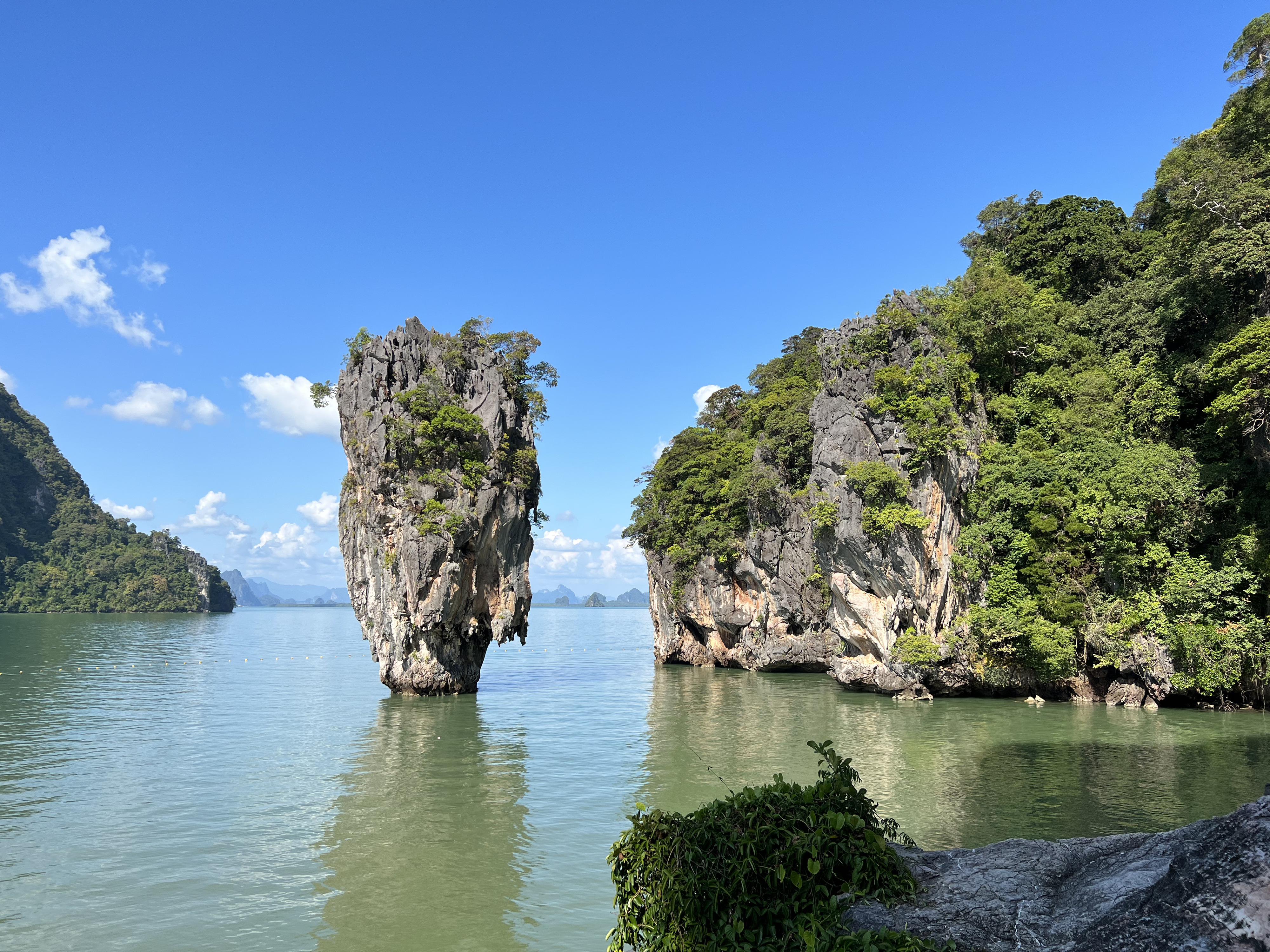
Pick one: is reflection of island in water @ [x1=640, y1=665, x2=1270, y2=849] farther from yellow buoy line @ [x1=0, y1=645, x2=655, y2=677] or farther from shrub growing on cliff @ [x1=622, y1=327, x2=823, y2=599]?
yellow buoy line @ [x1=0, y1=645, x2=655, y2=677]

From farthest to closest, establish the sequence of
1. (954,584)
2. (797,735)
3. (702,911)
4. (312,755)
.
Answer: (954,584), (797,735), (312,755), (702,911)

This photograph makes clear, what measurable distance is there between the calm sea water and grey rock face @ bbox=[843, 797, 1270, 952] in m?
6.07

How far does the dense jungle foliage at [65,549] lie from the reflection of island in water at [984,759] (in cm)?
10193

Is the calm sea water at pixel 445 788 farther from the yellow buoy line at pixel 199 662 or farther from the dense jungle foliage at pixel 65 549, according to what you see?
the dense jungle foliage at pixel 65 549

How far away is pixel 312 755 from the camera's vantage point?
19.2m

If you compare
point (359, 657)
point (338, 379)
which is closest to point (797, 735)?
point (338, 379)

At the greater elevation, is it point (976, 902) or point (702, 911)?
point (976, 902)

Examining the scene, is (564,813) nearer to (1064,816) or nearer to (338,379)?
(1064,816)

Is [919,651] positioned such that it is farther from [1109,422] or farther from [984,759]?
[1109,422]

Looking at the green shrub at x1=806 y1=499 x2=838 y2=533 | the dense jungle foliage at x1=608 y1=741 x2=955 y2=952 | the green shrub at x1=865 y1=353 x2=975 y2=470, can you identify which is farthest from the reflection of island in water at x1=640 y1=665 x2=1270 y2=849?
the green shrub at x1=865 y1=353 x2=975 y2=470

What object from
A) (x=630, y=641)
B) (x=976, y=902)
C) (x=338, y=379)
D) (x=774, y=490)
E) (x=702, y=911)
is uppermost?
(x=338, y=379)

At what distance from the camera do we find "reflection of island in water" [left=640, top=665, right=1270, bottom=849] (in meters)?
12.8

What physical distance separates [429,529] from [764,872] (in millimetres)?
24717

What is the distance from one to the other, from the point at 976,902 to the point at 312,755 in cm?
1928
